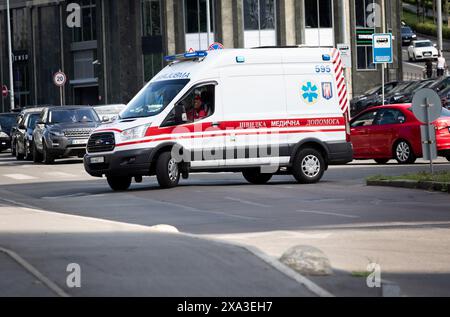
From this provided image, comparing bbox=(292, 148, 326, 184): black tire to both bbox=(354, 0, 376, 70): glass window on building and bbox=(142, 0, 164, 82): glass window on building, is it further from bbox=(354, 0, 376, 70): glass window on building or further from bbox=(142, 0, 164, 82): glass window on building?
bbox=(142, 0, 164, 82): glass window on building

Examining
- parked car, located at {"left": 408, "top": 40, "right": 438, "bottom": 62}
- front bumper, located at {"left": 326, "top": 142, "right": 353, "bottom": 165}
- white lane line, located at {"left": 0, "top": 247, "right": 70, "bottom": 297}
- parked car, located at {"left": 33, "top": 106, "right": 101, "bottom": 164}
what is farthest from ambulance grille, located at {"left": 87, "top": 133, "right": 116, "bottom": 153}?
parked car, located at {"left": 408, "top": 40, "right": 438, "bottom": 62}

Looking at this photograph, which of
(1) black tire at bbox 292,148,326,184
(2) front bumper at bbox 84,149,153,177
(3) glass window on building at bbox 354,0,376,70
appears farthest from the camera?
(3) glass window on building at bbox 354,0,376,70

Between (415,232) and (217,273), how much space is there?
4.81 meters

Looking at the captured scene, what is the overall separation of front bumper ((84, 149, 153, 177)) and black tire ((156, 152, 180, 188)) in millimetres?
214

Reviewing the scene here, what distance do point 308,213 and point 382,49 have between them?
61.8ft

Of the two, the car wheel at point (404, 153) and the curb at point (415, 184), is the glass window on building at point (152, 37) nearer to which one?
the car wheel at point (404, 153)

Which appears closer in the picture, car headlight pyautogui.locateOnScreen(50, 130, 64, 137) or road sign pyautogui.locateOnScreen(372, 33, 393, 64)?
road sign pyautogui.locateOnScreen(372, 33, 393, 64)

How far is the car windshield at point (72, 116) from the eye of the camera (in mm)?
36219

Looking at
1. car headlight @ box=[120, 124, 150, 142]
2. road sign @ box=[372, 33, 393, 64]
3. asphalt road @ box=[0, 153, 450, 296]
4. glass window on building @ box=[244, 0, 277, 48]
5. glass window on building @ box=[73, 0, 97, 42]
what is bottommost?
asphalt road @ box=[0, 153, 450, 296]

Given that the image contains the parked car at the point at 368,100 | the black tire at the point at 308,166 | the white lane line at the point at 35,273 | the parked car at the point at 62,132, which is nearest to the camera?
the white lane line at the point at 35,273

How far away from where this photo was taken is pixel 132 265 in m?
10.2

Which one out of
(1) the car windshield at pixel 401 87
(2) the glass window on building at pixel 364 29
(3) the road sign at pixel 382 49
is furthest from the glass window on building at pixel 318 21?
(3) the road sign at pixel 382 49

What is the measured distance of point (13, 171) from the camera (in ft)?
107

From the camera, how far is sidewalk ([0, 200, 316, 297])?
8.83 m
